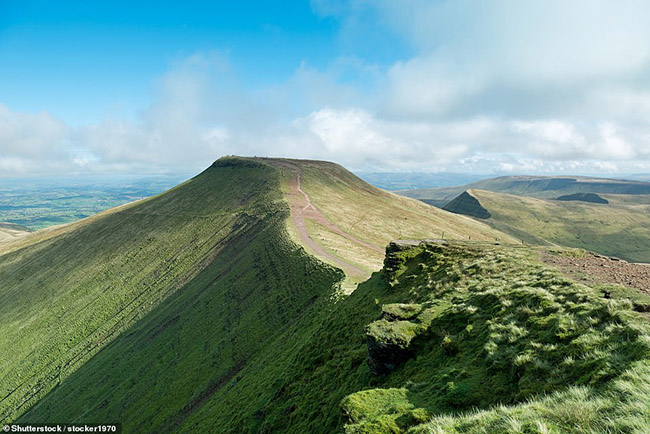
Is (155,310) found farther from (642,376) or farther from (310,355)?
(642,376)

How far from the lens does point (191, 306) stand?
5381 cm

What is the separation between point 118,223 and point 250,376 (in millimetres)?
106652

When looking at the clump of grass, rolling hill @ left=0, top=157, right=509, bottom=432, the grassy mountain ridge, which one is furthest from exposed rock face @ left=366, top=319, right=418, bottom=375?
the grassy mountain ridge

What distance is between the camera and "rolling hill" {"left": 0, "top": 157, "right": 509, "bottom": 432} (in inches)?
1257

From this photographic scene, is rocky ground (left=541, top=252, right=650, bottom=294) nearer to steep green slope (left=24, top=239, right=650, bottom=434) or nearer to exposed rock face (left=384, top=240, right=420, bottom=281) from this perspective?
steep green slope (left=24, top=239, right=650, bottom=434)

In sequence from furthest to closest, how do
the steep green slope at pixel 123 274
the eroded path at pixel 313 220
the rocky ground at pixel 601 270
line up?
the steep green slope at pixel 123 274
the eroded path at pixel 313 220
the rocky ground at pixel 601 270

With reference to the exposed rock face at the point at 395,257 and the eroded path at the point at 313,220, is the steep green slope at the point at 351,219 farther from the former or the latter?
the exposed rock face at the point at 395,257

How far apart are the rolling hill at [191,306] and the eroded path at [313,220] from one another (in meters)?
0.55

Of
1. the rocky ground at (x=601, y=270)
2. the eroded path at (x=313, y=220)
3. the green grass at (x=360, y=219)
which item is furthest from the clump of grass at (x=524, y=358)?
the green grass at (x=360, y=219)

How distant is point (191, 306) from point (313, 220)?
114 ft

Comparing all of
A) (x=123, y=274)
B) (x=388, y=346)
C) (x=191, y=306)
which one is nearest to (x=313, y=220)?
(x=191, y=306)

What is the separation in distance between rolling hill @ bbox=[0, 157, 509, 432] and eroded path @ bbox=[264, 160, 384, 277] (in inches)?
21.6

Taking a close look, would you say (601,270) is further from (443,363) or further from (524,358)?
(443,363)

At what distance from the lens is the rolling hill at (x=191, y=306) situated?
3192 centimetres
